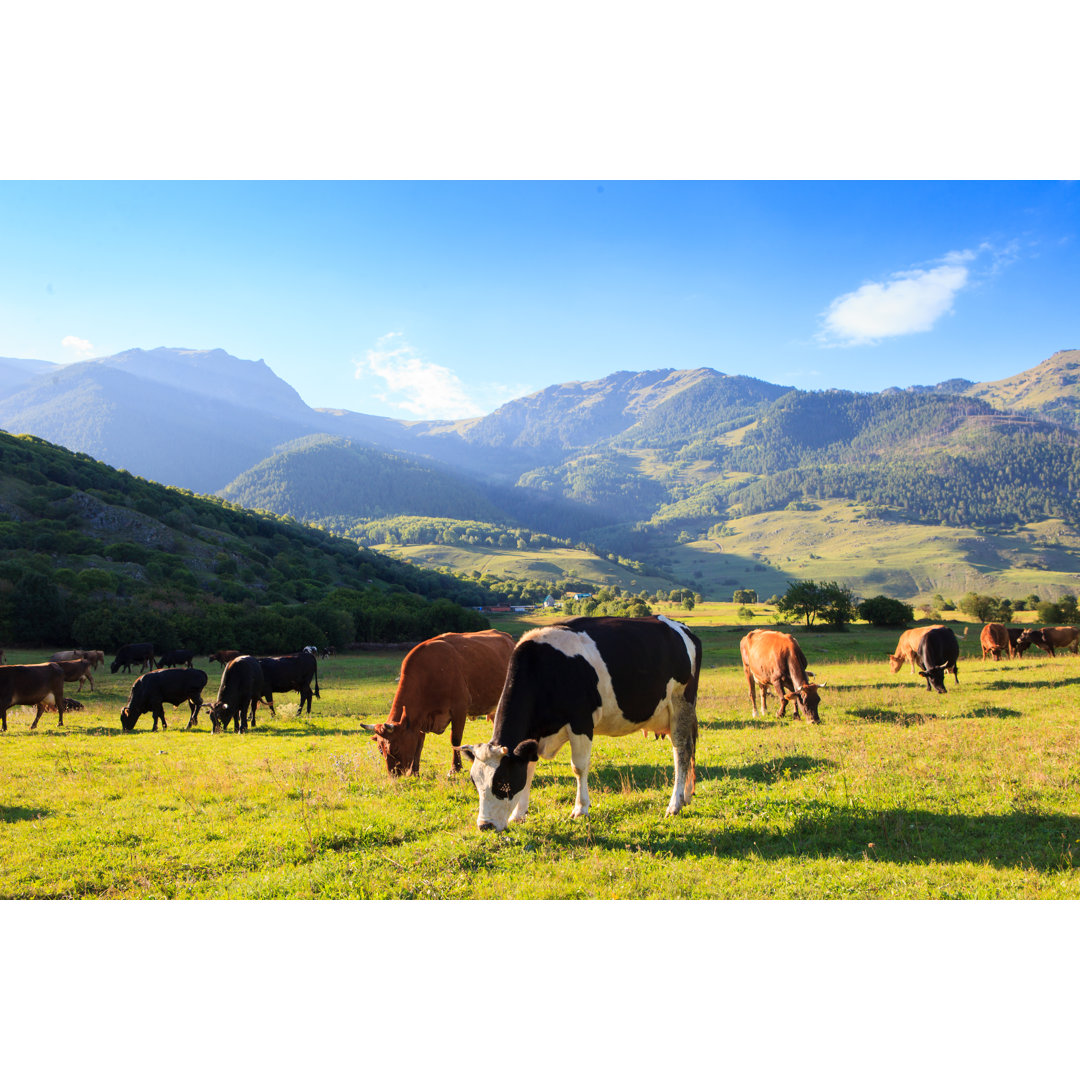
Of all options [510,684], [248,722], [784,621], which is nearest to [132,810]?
[510,684]

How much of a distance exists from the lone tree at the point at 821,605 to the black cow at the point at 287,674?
68991 mm

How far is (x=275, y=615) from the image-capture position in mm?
67438

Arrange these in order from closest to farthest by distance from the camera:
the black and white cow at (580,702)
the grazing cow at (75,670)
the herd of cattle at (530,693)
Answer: the black and white cow at (580,702) → the herd of cattle at (530,693) → the grazing cow at (75,670)

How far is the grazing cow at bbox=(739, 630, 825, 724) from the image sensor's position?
696 inches

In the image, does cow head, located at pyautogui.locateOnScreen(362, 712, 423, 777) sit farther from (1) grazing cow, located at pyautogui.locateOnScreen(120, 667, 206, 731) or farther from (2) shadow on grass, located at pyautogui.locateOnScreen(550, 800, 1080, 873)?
(1) grazing cow, located at pyautogui.locateOnScreen(120, 667, 206, 731)

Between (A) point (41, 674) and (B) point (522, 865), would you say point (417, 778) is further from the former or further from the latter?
(A) point (41, 674)

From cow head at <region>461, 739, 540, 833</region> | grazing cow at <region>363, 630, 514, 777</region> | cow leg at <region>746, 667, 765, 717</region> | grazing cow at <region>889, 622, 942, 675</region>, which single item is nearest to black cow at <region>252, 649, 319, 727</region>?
grazing cow at <region>363, 630, 514, 777</region>

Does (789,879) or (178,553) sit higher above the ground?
(178,553)

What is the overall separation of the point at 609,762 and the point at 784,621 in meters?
86.2

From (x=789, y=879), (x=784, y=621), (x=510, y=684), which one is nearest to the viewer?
(x=789, y=879)

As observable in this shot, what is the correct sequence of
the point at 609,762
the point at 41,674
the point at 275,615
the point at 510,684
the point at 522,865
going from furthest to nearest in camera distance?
the point at 275,615 → the point at 41,674 → the point at 609,762 → the point at 510,684 → the point at 522,865

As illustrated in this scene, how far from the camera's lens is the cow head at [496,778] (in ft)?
26.8

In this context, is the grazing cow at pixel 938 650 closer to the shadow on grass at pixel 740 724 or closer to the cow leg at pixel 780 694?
the cow leg at pixel 780 694

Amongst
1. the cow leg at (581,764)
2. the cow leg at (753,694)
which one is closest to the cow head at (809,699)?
the cow leg at (753,694)
